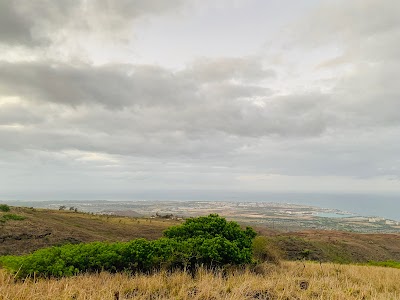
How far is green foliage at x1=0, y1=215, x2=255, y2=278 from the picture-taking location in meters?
10.5

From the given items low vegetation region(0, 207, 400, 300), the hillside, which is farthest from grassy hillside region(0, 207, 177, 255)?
low vegetation region(0, 207, 400, 300)

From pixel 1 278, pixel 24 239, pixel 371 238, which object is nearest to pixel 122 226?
pixel 24 239

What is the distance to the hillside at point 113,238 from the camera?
2245 cm

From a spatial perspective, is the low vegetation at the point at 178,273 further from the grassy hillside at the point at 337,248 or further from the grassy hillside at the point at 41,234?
the grassy hillside at the point at 337,248

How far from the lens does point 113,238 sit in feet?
97.1

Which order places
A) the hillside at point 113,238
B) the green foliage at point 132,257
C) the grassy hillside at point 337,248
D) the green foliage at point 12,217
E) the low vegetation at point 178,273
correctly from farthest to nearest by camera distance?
1. the grassy hillside at point 337,248
2. the green foliage at point 12,217
3. the hillside at point 113,238
4. the green foliage at point 132,257
5. the low vegetation at point 178,273

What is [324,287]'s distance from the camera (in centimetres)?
1054

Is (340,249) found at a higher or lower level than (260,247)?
lower

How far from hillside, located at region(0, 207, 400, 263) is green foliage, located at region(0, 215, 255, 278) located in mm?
9340

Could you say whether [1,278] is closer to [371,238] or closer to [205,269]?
[205,269]

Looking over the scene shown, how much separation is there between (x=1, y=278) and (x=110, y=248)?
379 cm

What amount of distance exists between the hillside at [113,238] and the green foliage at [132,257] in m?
9.34

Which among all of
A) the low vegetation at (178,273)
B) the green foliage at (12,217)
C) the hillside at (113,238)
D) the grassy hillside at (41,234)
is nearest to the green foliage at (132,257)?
the low vegetation at (178,273)

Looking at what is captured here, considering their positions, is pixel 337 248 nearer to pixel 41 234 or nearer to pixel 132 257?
pixel 41 234
